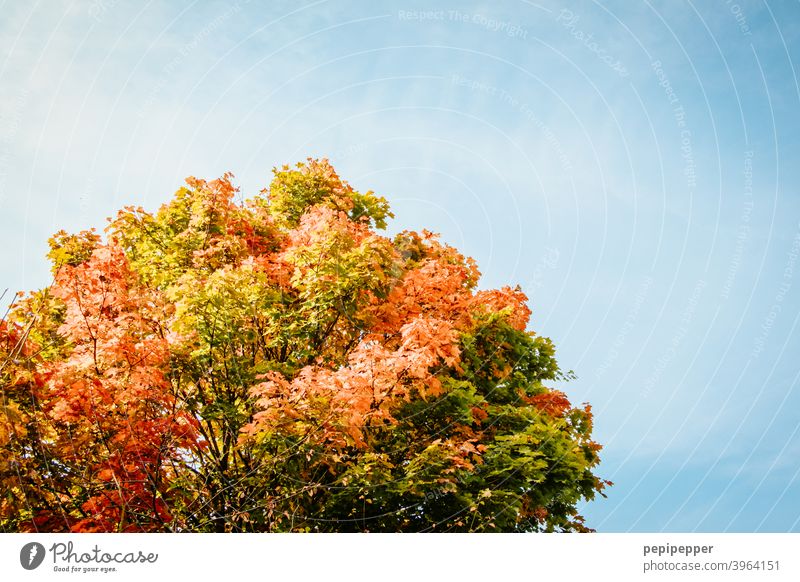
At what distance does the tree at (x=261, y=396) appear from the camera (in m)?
10.9

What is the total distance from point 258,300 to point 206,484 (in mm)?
3618

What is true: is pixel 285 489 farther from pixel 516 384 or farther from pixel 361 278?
pixel 516 384
